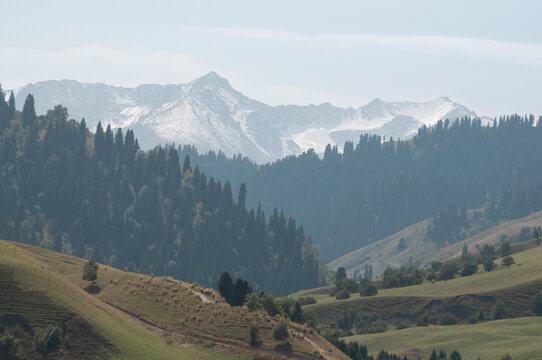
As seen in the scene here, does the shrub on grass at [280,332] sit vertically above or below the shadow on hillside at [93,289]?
below

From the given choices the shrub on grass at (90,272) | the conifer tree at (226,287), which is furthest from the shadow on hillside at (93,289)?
the conifer tree at (226,287)

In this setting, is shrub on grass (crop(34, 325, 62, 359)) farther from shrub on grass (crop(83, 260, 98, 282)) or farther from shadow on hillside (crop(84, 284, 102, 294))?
shrub on grass (crop(83, 260, 98, 282))

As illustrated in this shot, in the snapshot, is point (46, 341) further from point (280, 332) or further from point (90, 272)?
point (90, 272)

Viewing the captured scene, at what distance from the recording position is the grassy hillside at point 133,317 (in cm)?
10794

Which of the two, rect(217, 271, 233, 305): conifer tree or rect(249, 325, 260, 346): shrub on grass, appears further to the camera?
rect(217, 271, 233, 305): conifer tree

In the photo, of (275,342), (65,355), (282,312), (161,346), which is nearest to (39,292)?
(65,355)

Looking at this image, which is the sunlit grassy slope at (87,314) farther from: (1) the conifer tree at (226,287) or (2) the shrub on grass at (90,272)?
(1) the conifer tree at (226,287)

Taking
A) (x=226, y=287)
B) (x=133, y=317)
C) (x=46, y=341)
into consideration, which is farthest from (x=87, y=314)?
(x=226, y=287)

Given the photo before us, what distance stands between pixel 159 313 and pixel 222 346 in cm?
1539

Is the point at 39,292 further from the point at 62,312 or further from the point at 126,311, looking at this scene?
the point at 126,311

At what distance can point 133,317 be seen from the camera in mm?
128750

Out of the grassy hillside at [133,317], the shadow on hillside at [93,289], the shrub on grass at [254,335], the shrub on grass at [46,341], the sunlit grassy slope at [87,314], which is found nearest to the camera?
the shrub on grass at [46,341]

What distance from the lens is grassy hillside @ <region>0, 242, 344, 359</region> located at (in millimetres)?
107938

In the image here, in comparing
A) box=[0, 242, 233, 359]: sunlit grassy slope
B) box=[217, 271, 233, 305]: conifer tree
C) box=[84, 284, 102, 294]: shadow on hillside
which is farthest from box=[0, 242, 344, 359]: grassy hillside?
box=[217, 271, 233, 305]: conifer tree
